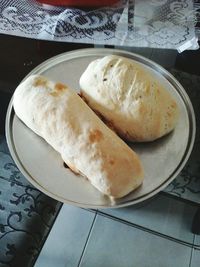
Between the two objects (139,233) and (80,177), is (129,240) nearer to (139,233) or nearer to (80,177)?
(139,233)

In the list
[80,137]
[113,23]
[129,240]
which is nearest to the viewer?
[80,137]

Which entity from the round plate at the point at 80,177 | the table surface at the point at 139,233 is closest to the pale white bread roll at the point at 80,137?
the round plate at the point at 80,177

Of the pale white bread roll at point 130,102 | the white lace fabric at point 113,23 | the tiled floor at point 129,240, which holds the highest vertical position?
the white lace fabric at point 113,23

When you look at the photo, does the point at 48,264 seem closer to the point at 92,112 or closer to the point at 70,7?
the point at 92,112

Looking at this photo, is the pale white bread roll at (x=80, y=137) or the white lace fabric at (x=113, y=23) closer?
the pale white bread roll at (x=80, y=137)

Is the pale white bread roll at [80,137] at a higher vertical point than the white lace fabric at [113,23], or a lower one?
lower

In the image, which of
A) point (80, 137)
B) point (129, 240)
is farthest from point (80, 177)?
point (129, 240)

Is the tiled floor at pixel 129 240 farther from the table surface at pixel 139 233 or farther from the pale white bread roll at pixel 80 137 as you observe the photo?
the pale white bread roll at pixel 80 137
